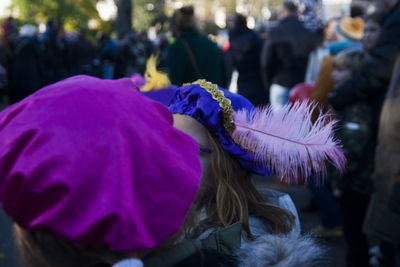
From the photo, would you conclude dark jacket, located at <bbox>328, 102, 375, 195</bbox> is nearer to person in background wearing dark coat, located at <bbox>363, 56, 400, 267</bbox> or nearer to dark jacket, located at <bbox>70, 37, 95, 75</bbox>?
person in background wearing dark coat, located at <bbox>363, 56, 400, 267</bbox>

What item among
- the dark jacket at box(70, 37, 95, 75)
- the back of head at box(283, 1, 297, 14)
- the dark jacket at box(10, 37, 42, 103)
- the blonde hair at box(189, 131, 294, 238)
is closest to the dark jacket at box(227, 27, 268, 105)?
the back of head at box(283, 1, 297, 14)

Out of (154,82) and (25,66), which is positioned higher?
(154,82)

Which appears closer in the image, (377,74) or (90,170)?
(90,170)

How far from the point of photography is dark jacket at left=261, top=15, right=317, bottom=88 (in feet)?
18.1

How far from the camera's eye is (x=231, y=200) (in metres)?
1.29

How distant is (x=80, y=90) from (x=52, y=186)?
20cm

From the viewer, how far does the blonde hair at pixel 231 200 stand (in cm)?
125

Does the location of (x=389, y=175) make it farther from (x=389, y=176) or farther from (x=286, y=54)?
(x=286, y=54)

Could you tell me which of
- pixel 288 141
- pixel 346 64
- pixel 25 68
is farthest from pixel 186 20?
pixel 25 68

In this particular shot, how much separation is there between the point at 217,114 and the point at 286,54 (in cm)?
445

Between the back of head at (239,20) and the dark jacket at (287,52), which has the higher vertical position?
the back of head at (239,20)

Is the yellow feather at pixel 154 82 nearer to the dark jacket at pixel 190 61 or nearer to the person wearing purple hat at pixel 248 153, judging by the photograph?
the person wearing purple hat at pixel 248 153

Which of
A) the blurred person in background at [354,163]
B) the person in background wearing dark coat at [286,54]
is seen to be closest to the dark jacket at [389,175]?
the blurred person in background at [354,163]

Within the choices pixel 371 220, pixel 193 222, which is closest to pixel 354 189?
pixel 371 220
